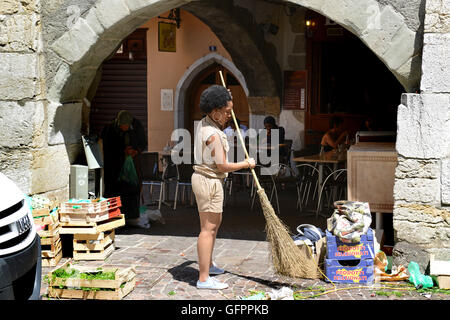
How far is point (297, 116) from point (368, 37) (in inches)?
267

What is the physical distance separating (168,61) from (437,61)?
877 centimetres

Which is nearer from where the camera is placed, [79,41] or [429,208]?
[429,208]

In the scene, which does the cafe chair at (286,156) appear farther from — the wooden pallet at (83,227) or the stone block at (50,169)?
the wooden pallet at (83,227)

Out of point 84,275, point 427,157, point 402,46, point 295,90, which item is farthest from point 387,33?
point 295,90

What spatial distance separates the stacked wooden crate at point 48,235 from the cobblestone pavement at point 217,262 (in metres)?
0.20

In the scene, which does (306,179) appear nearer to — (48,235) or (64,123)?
(64,123)

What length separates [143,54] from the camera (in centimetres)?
1393

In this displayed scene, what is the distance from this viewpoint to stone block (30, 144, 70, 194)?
695 cm

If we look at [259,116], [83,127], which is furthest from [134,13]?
[259,116]

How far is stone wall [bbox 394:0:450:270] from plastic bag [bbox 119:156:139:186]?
3.48 m

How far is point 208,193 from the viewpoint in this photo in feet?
17.4

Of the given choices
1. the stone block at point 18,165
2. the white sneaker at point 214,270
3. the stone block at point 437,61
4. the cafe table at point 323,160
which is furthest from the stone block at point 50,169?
the stone block at point 437,61

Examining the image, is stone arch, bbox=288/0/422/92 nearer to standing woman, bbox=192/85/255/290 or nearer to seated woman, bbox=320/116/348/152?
standing woman, bbox=192/85/255/290

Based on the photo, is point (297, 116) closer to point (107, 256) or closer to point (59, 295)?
point (107, 256)
